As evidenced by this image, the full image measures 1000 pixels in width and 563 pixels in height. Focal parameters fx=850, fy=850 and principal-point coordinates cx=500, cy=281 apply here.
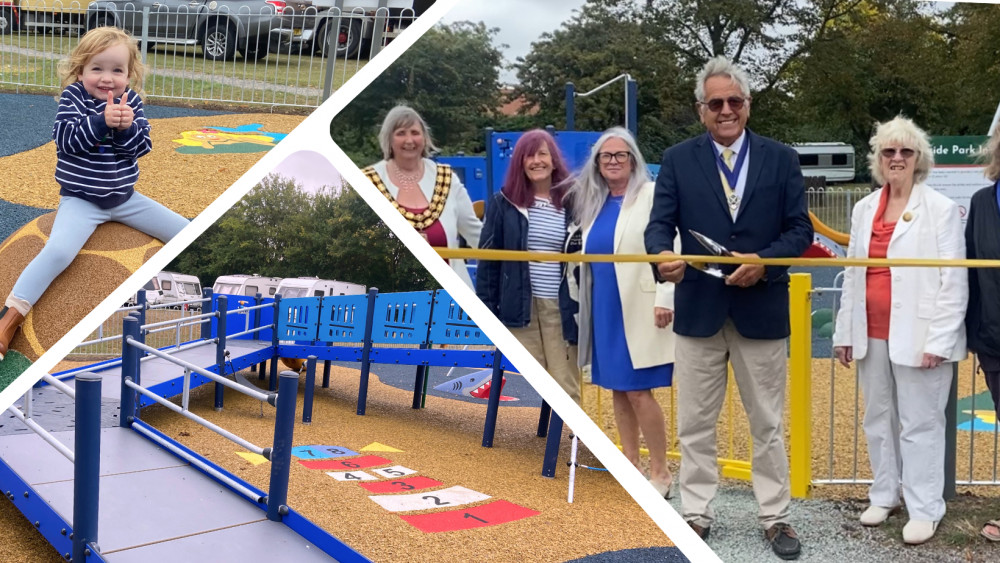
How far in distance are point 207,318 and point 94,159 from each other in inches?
35.2

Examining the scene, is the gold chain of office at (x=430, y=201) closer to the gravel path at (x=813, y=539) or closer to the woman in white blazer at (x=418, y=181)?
the woman in white blazer at (x=418, y=181)

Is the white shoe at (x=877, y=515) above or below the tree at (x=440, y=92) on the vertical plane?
below

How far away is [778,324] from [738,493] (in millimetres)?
409

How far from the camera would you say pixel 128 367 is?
2.68 meters

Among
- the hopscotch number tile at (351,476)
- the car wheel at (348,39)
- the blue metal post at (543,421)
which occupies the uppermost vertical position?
the car wheel at (348,39)

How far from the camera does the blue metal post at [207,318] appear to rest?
9.53 feet

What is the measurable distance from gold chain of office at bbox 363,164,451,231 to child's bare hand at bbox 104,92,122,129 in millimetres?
965

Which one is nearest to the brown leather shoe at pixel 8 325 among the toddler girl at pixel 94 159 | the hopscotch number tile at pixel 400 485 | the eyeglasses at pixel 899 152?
the toddler girl at pixel 94 159

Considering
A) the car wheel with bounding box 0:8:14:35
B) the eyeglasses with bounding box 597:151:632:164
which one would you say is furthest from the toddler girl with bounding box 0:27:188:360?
the car wheel with bounding box 0:8:14:35

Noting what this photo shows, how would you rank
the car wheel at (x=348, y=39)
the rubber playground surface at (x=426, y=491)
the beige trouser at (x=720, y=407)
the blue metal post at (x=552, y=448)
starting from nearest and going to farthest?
the beige trouser at (x=720, y=407)
the rubber playground surface at (x=426, y=491)
the blue metal post at (x=552, y=448)
the car wheel at (x=348, y=39)

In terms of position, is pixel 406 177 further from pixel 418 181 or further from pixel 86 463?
pixel 86 463

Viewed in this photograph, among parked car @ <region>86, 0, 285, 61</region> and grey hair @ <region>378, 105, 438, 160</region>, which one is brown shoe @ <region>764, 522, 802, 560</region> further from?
parked car @ <region>86, 0, 285, 61</region>

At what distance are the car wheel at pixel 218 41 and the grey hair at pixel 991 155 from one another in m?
3.60

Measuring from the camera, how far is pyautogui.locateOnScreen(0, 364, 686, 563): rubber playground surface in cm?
206
